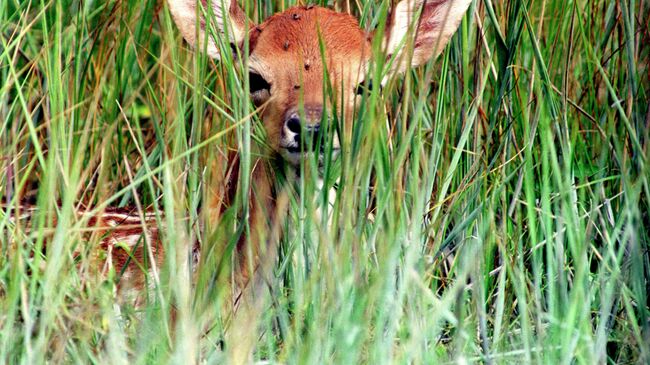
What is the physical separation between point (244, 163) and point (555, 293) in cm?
77

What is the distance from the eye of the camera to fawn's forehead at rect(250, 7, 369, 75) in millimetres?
3549

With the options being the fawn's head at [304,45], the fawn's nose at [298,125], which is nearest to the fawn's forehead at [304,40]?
the fawn's head at [304,45]

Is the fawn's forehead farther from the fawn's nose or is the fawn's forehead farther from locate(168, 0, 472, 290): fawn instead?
the fawn's nose

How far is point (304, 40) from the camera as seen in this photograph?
3.58 meters

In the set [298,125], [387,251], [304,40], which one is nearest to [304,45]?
[304,40]

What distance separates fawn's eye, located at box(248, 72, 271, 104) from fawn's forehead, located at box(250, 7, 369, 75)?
4 centimetres

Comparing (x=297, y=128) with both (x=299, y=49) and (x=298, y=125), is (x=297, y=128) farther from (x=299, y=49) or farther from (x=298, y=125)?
(x=299, y=49)

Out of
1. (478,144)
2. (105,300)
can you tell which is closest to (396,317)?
(105,300)

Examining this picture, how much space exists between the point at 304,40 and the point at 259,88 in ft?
0.66

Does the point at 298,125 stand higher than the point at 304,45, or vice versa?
the point at 304,45

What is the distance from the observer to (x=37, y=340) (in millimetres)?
2389

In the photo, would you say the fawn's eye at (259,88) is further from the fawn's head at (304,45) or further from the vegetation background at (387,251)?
the vegetation background at (387,251)

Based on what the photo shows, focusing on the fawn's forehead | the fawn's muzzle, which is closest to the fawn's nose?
the fawn's muzzle

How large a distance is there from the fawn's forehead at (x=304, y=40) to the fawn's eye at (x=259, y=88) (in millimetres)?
40
